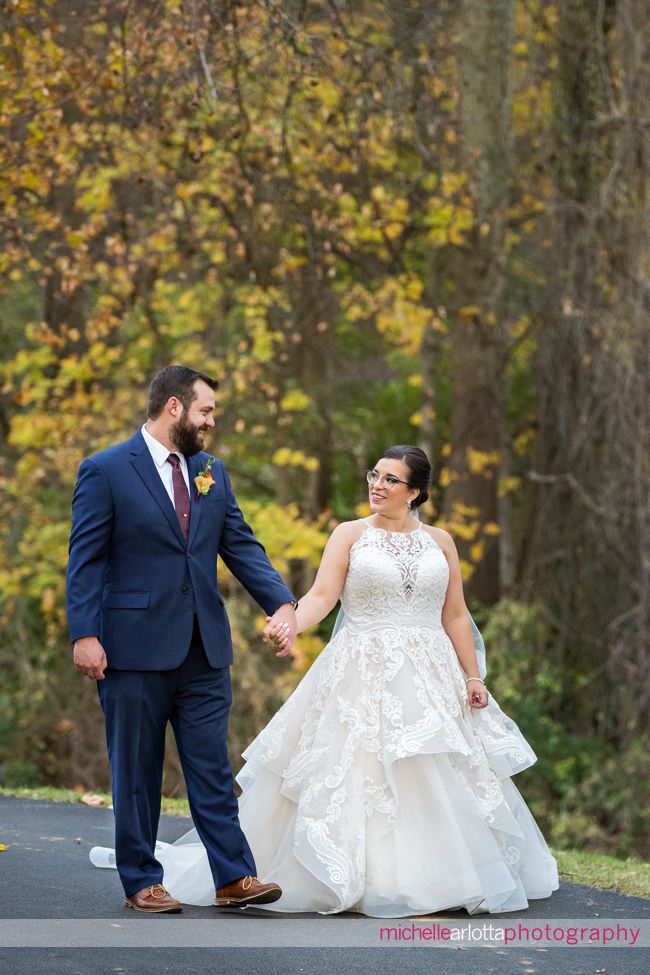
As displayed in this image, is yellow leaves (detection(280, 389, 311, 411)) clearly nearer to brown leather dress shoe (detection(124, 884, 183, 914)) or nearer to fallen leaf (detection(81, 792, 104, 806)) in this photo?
fallen leaf (detection(81, 792, 104, 806))

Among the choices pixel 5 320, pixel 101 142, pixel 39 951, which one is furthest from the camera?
pixel 5 320

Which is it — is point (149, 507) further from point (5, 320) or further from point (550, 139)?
point (5, 320)

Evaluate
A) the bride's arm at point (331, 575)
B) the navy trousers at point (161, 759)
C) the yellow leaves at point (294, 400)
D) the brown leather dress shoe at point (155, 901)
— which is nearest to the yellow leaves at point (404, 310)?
the yellow leaves at point (294, 400)

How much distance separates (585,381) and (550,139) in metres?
3.17

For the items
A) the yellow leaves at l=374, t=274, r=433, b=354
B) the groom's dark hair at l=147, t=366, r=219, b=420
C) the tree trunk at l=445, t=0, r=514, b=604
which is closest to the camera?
the groom's dark hair at l=147, t=366, r=219, b=420

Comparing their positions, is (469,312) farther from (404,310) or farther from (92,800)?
(92,800)

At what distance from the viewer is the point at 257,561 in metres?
5.87

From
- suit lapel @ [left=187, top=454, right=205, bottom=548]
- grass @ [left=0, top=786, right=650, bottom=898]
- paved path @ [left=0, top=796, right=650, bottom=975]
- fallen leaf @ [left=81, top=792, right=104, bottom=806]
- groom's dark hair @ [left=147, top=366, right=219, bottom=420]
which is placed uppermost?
groom's dark hair @ [left=147, top=366, right=219, bottom=420]

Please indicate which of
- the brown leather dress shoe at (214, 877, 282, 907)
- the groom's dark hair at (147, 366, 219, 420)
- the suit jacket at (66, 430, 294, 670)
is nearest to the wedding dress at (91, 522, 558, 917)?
the brown leather dress shoe at (214, 877, 282, 907)

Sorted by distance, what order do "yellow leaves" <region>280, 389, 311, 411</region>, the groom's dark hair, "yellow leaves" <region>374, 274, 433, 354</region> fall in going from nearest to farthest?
the groom's dark hair < "yellow leaves" <region>374, 274, 433, 354</region> < "yellow leaves" <region>280, 389, 311, 411</region>

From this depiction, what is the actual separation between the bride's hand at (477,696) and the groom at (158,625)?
45.1 inches

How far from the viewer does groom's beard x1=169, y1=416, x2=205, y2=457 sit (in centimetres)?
561

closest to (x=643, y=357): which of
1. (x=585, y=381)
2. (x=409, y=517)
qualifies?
(x=585, y=381)

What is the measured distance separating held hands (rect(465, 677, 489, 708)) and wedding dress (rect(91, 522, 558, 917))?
0.04m
